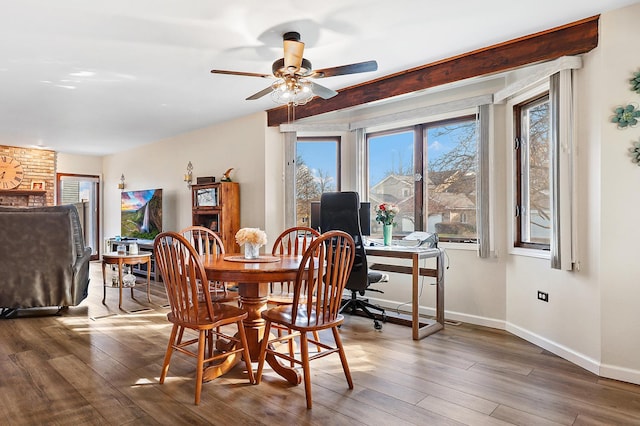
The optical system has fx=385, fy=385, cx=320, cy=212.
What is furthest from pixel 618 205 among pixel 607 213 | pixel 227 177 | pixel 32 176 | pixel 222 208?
pixel 32 176

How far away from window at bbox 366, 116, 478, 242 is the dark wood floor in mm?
1341

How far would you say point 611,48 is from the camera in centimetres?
264

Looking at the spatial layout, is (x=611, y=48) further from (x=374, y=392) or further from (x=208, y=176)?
(x=208, y=176)

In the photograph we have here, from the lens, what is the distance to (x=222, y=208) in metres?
5.24

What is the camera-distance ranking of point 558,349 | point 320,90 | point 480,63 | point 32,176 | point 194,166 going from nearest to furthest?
point 558,349, point 320,90, point 480,63, point 194,166, point 32,176

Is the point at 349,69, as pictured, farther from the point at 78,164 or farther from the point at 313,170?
the point at 78,164

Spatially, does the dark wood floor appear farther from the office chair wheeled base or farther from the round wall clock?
the round wall clock

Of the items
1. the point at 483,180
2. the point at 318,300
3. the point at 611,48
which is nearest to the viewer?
the point at 318,300

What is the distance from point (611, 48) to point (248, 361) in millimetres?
3223

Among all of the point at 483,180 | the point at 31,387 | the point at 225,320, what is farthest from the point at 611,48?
the point at 31,387

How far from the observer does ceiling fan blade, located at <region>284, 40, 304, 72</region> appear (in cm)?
279

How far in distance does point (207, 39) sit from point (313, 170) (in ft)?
7.63

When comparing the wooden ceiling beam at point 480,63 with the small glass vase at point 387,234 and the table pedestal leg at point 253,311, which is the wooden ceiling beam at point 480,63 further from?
the table pedestal leg at point 253,311

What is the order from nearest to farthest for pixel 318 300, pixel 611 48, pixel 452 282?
1. pixel 318 300
2. pixel 611 48
3. pixel 452 282
